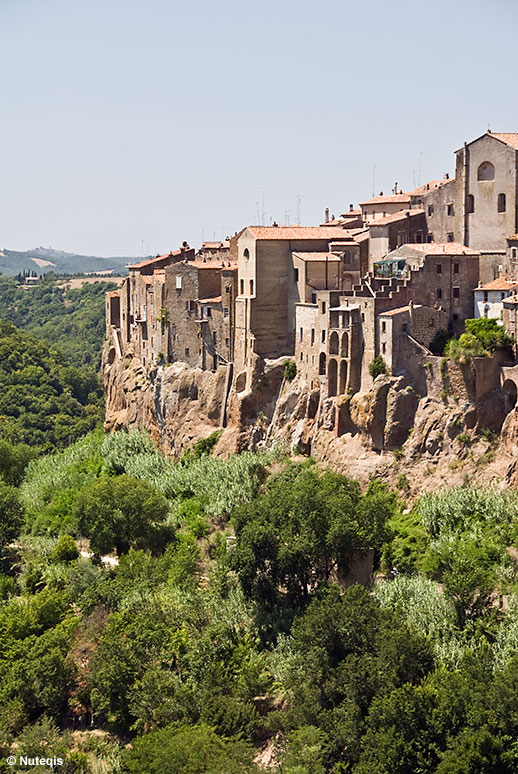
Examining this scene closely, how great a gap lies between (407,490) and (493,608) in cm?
959

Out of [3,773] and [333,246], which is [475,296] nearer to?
[333,246]

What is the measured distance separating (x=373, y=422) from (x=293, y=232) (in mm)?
13656

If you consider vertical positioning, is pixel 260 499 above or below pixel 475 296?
below

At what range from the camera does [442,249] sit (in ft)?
213

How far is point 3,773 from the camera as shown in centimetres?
5062

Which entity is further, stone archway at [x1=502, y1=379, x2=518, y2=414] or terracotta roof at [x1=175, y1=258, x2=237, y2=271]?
terracotta roof at [x1=175, y1=258, x2=237, y2=271]

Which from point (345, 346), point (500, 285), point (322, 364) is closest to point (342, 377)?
point (345, 346)

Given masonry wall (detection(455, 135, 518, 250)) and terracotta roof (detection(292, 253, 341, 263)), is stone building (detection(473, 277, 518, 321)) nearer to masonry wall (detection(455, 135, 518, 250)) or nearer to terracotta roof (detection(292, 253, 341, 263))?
masonry wall (detection(455, 135, 518, 250))

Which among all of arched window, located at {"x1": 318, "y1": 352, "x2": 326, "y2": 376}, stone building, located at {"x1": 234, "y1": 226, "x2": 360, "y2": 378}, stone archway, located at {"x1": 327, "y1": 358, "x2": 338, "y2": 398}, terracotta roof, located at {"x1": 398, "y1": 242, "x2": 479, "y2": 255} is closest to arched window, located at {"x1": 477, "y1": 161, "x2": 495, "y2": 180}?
terracotta roof, located at {"x1": 398, "y1": 242, "x2": 479, "y2": 255}

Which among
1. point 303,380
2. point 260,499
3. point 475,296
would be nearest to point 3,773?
point 260,499

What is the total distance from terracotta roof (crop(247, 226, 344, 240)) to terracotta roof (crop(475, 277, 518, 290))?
1095 centimetres

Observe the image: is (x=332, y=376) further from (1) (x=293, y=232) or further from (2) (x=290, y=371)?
(1) (x=293, y=232)

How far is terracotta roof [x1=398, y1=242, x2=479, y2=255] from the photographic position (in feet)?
212

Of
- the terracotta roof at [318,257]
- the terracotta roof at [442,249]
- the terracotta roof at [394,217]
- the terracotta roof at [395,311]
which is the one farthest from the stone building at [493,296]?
the terracotta roof at [394,217]
